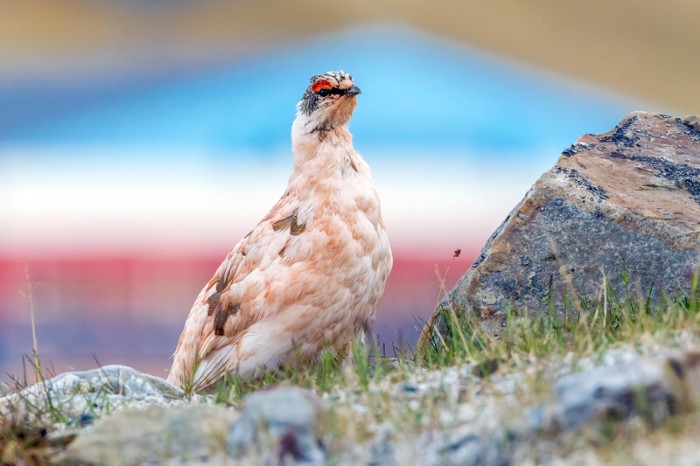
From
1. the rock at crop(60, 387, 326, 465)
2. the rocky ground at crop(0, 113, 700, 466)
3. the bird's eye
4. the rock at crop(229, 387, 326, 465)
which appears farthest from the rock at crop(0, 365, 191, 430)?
the bird's eye

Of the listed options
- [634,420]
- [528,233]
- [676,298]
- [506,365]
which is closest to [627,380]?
[634,420]

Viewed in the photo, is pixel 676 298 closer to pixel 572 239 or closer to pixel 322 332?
pixel 572 239

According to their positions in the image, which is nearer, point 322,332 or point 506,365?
point 506,365

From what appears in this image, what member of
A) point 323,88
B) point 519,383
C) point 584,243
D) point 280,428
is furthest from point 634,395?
point 323,88

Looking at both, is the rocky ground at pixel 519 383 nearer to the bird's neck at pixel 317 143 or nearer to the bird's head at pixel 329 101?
the bird's neck at pixel 317 143

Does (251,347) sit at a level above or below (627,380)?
below
